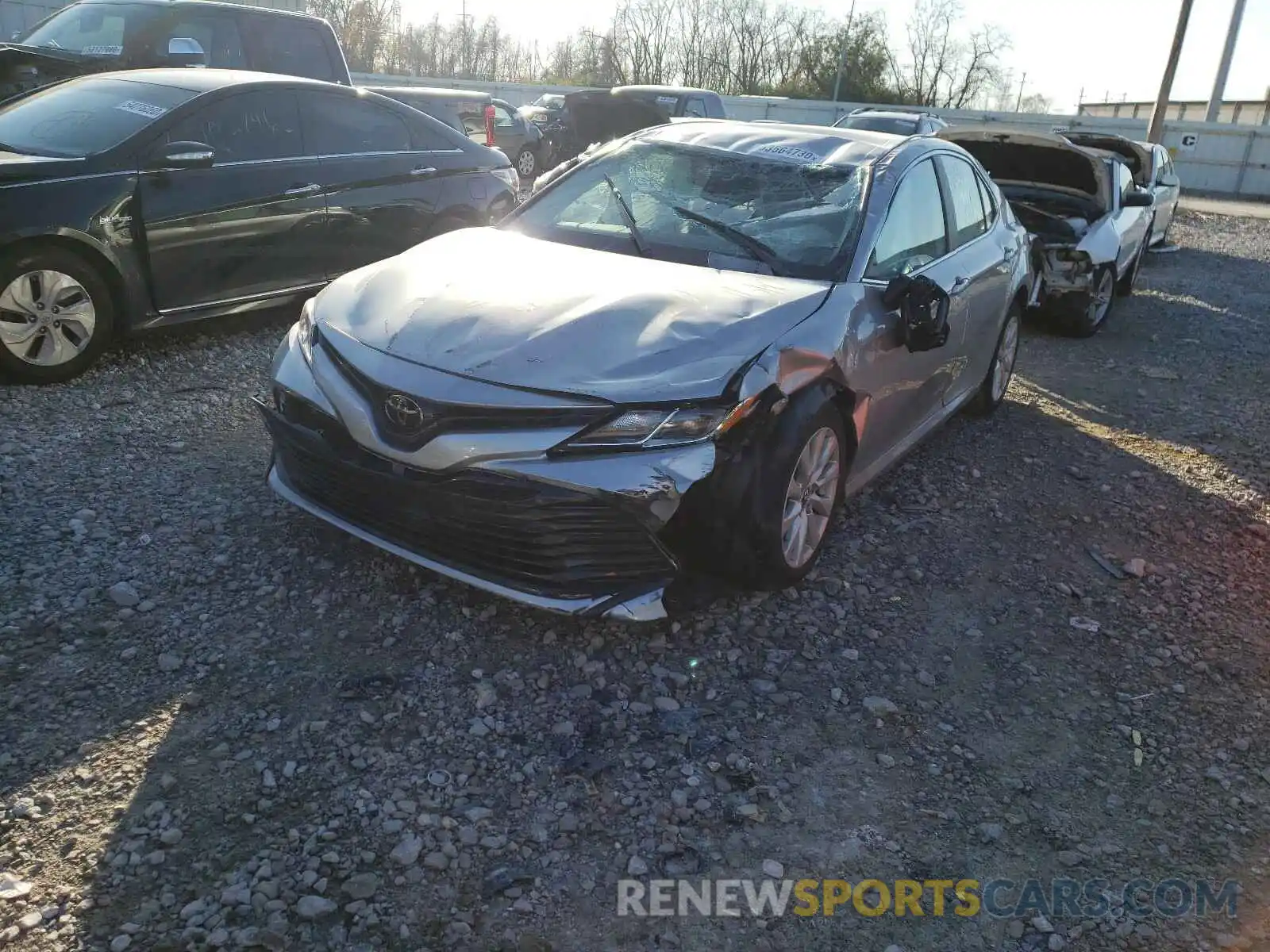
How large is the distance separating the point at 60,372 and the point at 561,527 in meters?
3.37

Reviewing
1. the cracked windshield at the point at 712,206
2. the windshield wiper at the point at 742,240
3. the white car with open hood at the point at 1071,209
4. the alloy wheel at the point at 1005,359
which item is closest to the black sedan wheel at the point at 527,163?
the white car with open hood at the point at 1071,209

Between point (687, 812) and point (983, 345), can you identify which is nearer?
point (687, 812)

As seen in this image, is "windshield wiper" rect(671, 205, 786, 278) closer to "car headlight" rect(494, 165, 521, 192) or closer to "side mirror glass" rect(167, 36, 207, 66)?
"car headlight" rect(494, 165, 521, 192)

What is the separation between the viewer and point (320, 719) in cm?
274

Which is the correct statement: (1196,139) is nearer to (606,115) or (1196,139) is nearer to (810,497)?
(606,115)

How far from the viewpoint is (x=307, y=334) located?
350 cm

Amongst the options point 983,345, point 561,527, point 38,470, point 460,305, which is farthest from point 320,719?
point 983,345

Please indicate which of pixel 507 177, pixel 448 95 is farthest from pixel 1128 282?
pixel 448 95

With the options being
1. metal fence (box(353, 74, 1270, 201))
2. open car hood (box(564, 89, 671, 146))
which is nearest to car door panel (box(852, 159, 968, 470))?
open car hood (box(564, 89, 671, 146))

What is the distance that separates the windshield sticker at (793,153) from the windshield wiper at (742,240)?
54 cm

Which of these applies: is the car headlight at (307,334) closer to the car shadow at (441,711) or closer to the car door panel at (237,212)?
the car shadow at (441,711)

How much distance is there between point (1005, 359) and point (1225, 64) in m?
37.2

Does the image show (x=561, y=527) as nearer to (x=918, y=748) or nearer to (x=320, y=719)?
(x=320, y=719)

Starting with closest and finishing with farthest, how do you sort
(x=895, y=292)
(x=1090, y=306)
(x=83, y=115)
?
(x=895, y=292) < (x=83, y=115) < (x=1090, y=306)
